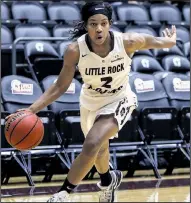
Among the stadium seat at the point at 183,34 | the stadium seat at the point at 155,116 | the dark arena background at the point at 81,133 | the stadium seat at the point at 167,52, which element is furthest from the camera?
the stadium seat at the point at 183,34

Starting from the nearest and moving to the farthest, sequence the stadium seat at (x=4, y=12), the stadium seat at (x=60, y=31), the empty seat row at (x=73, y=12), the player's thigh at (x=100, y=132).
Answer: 1. the player's thigh at (x=100, y=132)
2. the stadium seat at (x=60, y=31)
3. the stadium seat at (x=4, y=12)
4. the empty seat row at (x=73, y=12)

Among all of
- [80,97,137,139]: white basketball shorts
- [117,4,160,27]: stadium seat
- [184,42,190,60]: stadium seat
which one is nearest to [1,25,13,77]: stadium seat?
[117,4,160,27]: stadium seat

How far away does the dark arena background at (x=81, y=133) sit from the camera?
26.7ft

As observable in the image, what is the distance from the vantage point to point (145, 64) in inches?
408

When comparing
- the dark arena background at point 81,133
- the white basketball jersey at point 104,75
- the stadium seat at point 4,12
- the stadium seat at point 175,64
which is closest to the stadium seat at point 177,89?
the dark arena background at point 81,133

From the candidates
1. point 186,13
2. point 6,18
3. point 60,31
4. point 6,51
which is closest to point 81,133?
point 6,51

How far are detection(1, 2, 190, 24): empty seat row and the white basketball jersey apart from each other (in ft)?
19.6

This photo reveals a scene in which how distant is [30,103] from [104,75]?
3224mm

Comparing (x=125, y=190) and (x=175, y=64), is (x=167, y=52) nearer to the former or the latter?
(x=175, y=64)

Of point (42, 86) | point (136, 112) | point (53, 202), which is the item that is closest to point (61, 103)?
point (42, 86)

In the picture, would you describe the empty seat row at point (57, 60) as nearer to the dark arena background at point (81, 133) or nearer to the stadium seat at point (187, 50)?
the dark arena background at point (81, 133)

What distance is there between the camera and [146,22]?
12609 millimetres

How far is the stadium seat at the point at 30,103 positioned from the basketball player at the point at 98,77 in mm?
2494

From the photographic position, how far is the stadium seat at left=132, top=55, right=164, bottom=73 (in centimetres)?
1028
